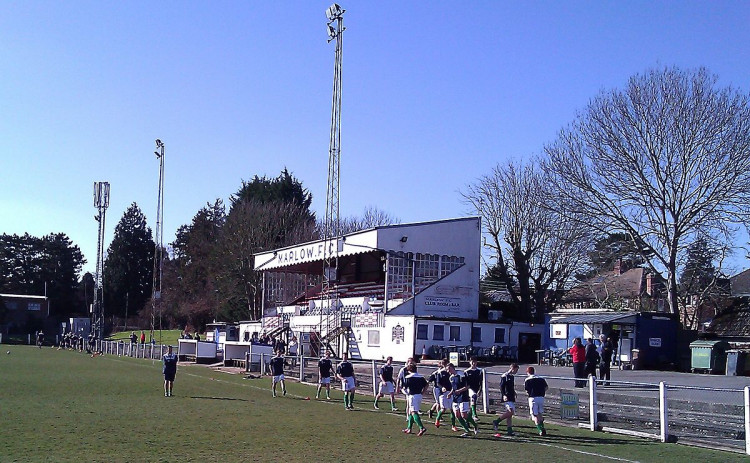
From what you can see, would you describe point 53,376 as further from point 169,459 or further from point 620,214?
point 620,214

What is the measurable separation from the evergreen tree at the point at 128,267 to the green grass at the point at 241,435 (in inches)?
3394

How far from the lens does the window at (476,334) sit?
42.1 meters

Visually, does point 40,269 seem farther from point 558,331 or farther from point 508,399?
point 508,399

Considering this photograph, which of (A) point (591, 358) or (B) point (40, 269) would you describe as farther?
(B) point (40, 269)

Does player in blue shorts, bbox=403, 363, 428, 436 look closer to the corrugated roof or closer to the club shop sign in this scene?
the corrugated roof

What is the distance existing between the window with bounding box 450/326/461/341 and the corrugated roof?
5.95 meters

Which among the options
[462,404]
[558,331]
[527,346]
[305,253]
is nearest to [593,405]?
[462,404]

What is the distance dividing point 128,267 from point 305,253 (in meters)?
64.7

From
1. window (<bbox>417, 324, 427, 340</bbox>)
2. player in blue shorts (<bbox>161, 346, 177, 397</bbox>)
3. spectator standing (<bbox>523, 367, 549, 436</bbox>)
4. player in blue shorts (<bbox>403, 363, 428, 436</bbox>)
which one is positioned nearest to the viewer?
player in blue shorts (<bbox>403, 363, 428, 436</bbox>)

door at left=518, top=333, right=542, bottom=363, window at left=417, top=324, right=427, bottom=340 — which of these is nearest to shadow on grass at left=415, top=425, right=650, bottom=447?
window at left=417, top=324, right=427, bottom=340

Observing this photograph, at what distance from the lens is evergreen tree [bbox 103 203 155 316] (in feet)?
357

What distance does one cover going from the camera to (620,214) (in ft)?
136

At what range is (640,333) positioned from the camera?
33.8 metres

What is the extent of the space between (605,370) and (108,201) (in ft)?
195
